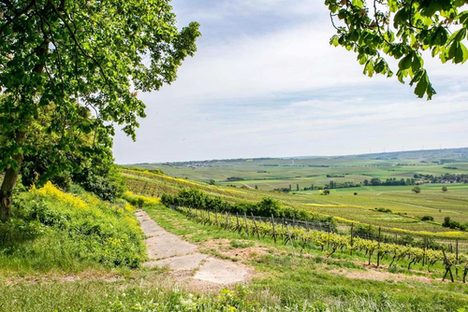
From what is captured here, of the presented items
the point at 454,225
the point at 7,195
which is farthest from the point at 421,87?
the point at 454,225

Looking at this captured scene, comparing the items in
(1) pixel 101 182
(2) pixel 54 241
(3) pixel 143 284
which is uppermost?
(1) pixel 101 182

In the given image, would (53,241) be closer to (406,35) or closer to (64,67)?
(64,67)

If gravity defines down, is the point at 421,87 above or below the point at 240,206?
above

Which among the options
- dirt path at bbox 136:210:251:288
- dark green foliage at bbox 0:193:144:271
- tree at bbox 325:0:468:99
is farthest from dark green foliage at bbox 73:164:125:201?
tree at bbox 325:0:468:99

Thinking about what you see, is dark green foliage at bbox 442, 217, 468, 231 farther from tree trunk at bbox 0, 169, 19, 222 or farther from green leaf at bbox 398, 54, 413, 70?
green leaf at bbox 398, 54, 413, 70

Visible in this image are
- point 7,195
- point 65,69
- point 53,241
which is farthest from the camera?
point 7,195

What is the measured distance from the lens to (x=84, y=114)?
1172 centimetres

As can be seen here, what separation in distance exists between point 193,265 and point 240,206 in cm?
5107

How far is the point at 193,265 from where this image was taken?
63.0 ft

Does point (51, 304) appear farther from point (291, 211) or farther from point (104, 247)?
point (291, 211)

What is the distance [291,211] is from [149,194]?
113 ft

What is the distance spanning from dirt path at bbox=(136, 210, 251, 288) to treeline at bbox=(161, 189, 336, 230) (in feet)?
133

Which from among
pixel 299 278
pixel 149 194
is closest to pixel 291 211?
pixel 149 194

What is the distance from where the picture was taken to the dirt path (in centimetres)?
1594
